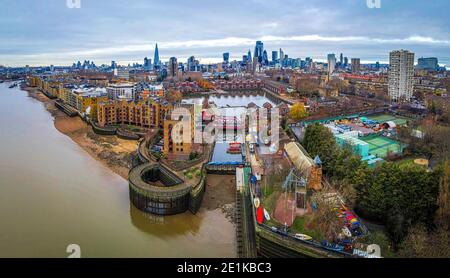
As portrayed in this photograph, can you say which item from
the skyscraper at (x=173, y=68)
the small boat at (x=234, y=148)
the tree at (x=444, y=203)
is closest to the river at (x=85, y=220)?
the tree at (x=444, y=203)

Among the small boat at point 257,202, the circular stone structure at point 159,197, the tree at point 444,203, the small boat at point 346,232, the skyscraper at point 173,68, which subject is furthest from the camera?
the skyscraper at point 173,68

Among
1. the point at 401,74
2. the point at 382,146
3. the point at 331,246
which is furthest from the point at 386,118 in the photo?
the point at 331,246

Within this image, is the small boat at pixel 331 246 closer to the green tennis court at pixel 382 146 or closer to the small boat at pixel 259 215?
the small boat at pixel 259 215

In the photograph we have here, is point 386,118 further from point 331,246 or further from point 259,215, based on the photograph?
point 331,246

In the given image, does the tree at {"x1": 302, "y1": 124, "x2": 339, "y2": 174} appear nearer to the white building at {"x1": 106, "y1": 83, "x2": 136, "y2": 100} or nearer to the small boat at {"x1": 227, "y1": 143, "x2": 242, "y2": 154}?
the small boat at {"x1": 227, "y1": 143, "x2": 242, "y2": 154}

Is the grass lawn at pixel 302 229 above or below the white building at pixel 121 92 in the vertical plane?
below

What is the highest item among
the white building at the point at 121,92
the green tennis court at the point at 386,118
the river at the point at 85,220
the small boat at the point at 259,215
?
the white building at the point at 121,92

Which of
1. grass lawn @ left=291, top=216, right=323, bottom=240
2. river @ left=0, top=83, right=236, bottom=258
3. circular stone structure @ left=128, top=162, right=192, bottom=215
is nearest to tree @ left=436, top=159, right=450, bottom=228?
grass lawn @ left=291, top=216, right=323, bottom=240
